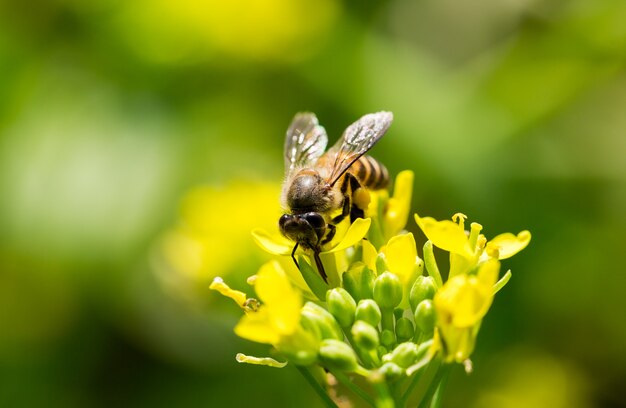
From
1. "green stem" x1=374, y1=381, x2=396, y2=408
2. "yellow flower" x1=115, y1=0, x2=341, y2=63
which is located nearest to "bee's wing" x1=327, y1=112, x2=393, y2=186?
"green stem" x1=374, y1=381, x2=396, y2=408

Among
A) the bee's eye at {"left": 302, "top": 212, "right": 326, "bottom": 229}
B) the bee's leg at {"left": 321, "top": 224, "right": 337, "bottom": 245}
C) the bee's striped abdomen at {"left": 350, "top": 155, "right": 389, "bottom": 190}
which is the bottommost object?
the bee's leg at {"left": 321, "top": 224, "right": 337, "bottom": 245}

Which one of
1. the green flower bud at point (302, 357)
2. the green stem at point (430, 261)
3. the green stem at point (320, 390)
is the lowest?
the green stem at point (320, 390)

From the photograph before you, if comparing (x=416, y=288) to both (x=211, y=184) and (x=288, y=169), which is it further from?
(x=211, y=184)

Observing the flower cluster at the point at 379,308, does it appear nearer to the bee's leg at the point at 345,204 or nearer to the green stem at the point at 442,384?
the green stem at the point at 442,384

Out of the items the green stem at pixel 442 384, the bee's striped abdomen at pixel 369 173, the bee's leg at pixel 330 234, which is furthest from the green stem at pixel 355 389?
the bee's striped abdomen at pixel 369 173

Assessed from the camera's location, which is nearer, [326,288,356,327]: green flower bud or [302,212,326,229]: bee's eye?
[326,288,356,327]: green flower bud

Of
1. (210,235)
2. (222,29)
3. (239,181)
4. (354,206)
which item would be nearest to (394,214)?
(354,206)

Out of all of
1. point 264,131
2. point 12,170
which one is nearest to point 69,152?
point 12,170

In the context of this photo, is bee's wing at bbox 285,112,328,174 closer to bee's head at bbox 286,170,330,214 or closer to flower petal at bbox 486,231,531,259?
bee's head at bbox 286,170,330,214
